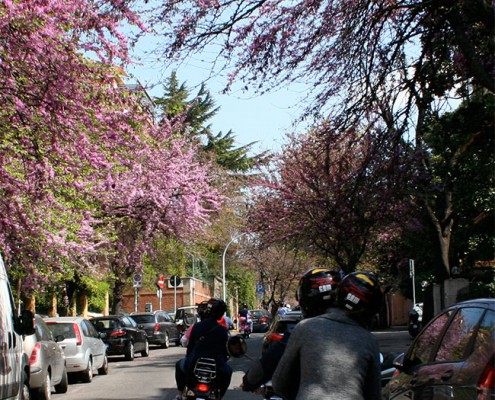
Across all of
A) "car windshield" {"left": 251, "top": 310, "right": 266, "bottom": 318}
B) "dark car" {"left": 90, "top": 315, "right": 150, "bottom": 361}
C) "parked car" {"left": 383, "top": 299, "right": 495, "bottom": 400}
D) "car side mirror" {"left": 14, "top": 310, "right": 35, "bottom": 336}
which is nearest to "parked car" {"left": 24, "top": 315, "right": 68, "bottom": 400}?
"car side mirror" {"left": 14, "top": 310, "right": 35, "bottom": 336}

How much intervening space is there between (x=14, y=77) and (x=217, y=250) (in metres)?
53.9

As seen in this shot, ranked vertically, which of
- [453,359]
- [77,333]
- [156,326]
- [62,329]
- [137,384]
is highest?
[156,326]

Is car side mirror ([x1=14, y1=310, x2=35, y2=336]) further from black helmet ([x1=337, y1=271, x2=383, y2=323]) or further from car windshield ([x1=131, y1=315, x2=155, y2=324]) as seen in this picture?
car windshield ([x1=131, y1=315, x2=155, y2=324])

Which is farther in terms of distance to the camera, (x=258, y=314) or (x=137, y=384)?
(x=258, y=314)

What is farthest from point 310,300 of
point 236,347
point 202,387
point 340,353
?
point 202,387

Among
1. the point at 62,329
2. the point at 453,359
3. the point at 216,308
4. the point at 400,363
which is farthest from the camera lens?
the point at 62,329

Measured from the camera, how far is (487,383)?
5527 mm

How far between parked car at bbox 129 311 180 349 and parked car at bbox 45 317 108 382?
1340 centimetres

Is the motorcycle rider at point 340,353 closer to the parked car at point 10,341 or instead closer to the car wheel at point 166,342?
the parked car at point 10,341

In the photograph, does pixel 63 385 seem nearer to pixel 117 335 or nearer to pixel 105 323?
pixel 117 335

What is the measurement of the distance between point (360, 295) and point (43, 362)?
37.9 ft

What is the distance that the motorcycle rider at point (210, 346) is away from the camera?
361 inches

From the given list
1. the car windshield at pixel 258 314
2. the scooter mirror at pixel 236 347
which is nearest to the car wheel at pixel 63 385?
the scooter mirror at pixel 236 347

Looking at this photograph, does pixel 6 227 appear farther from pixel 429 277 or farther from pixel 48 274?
pixel 429 277
